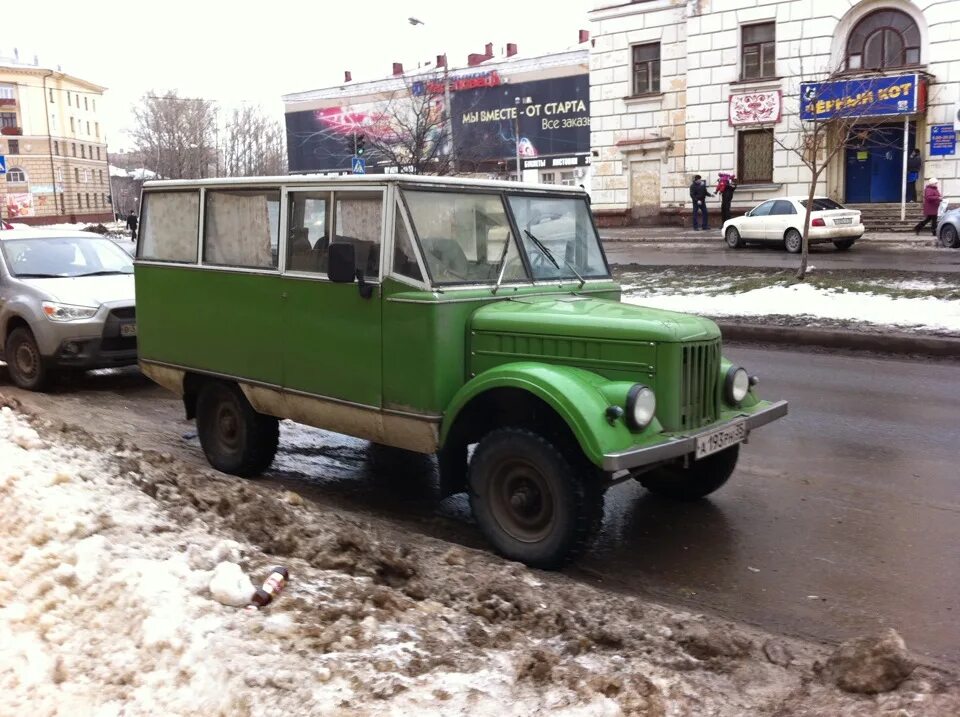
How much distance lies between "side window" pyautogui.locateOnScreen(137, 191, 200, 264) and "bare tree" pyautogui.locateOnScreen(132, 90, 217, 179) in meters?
46.8

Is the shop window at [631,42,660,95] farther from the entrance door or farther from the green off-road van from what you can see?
the entrance door

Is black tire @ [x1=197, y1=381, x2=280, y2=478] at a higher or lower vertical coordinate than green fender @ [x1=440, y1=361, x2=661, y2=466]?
lower

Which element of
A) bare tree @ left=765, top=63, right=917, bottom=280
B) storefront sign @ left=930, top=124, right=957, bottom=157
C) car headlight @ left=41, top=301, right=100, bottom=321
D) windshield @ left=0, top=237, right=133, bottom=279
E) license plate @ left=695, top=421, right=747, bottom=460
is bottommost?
license plate @ left=695, top=421, right=747, bottom=460

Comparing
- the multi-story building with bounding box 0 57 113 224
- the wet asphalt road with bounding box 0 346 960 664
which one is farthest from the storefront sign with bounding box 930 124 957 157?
the multi-story building with bounding box 0 57 113 224

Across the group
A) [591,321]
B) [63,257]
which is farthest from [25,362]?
[591,321]

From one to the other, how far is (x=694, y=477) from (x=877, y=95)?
26.6 m

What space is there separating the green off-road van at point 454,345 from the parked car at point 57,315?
3.37 metres

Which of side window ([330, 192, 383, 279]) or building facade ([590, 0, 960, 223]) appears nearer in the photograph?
side window ([330, 192, 383, 279])

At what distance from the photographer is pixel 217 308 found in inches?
259

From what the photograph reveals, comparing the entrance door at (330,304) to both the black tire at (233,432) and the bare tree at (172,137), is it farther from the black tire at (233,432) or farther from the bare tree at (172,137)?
the bare tree at (172,137)

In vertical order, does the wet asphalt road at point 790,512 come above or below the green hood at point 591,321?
below

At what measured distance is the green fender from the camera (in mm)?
4582

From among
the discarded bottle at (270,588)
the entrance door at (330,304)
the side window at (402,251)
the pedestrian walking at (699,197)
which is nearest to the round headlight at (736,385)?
the side window at (402,251)

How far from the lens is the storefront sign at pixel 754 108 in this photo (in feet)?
A: 103
